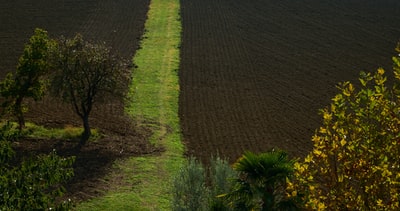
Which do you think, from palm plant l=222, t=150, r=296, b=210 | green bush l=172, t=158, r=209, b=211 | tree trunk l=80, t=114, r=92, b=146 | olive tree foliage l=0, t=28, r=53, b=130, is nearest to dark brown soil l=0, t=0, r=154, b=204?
tree trunk l=80, t=114, r=92, b=146

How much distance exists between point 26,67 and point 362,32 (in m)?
32.9

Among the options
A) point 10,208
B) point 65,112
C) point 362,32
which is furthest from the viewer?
point 362,32

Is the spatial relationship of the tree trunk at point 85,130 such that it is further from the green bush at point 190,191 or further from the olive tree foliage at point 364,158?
the olive tree foliage at point 364,158

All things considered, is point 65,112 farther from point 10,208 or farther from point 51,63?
point 10,208

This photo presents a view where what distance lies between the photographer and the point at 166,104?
3241 cm

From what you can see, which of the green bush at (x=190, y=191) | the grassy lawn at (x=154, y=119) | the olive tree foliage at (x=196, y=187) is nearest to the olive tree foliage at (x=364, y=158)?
the olive tree foliage at (x=196, y=187)

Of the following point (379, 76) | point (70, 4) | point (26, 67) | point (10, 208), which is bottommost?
point (70, 4)

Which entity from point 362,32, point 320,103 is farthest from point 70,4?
point 320,103

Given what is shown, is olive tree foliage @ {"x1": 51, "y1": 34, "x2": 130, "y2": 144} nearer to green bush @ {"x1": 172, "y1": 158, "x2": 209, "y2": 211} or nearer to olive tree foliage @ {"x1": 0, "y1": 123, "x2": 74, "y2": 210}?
green bush @ {"x1": 172, "y1": 158, "x2": 209, "y2": 211}

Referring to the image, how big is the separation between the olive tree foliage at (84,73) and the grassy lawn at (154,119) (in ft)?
10.8

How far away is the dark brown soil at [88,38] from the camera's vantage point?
24391mm

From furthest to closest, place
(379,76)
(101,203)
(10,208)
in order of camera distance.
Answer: (101,203) < (10,208) < (379,76)

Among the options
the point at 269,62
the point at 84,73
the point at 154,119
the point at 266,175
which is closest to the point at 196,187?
the point at 266,175

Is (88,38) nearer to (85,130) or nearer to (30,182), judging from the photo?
(85,130)
